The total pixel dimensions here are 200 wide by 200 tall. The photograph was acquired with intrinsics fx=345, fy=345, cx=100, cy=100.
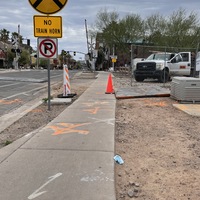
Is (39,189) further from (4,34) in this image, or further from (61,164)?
(4,34)

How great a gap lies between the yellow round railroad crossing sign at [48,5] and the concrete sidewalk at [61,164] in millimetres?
3178

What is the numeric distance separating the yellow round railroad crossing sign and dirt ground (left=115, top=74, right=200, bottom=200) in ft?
10.8

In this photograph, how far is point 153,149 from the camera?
6.07m

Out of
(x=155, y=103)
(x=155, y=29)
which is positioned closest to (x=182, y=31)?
(x=155, y=29)

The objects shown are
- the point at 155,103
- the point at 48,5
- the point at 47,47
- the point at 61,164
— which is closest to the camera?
the point at 61,164

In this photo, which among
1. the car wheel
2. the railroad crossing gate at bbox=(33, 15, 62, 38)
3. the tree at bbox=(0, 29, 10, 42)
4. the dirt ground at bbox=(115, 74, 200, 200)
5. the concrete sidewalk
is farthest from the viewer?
the tree at bbox=(0, 29, 10, 42)

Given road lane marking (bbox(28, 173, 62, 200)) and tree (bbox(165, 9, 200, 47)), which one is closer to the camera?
road lane marking (bbox(28, 173, 62, 200))

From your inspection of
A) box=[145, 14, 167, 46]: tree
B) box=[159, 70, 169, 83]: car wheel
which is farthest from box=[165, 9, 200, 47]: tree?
box=[159, 70, 169, 83]: car wheel

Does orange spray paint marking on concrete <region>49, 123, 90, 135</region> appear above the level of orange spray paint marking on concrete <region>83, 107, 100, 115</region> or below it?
below

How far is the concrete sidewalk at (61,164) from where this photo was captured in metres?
4.08

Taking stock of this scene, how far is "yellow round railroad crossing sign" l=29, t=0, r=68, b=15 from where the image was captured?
29.3 ft

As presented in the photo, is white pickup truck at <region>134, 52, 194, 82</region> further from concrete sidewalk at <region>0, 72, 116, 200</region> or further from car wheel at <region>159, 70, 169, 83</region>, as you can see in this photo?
concrete sidewalk at <region>0, 72, 116, 200</region>

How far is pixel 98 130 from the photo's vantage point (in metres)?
7.23

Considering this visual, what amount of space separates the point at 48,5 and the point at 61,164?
5358 mm
